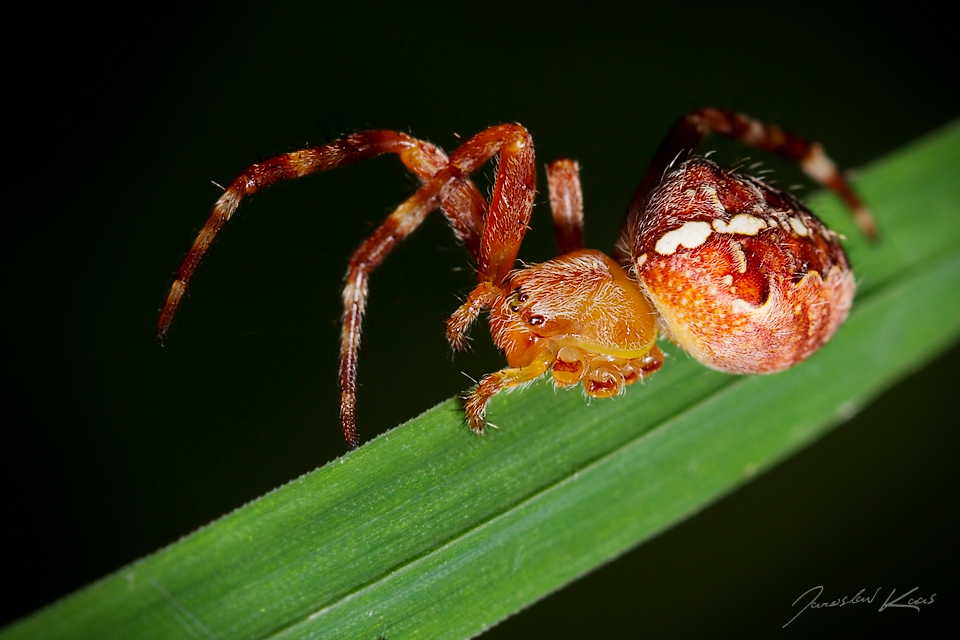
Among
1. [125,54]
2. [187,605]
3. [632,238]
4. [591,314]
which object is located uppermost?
[125,54]

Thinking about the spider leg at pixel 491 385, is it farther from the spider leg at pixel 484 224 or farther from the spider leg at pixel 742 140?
the spider leg at pixel 742 140

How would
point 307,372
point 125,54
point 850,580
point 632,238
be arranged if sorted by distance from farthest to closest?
point 850,580, point 125,54, point 307,372, point 632,238

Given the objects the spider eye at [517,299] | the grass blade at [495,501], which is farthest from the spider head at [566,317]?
the grass blade at [495,501]

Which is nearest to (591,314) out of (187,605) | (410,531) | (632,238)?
(632,238)

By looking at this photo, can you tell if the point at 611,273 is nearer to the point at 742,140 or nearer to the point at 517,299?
the point at 517,299

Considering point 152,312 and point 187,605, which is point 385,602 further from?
point 152,312

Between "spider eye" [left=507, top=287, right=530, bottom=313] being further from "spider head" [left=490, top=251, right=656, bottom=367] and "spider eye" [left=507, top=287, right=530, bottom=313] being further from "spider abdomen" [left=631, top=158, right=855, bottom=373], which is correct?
"spider abdomen" [left=631, top=158, right=855, bottom=373]

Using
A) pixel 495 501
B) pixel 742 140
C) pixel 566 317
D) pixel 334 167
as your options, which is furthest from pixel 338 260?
pixel 742 140
